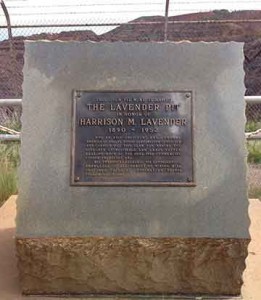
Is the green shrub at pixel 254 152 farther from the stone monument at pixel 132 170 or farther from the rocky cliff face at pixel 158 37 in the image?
the rocky cliff face at pixel 158 37

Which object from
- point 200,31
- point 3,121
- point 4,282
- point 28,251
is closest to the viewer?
point 28,251

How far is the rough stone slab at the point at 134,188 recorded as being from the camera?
4.36 meters

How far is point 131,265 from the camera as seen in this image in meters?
4.38

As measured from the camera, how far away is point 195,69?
15.0ft

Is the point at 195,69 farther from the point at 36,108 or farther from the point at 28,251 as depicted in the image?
the point at 28,251

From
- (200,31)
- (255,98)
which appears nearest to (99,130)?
(255,98)

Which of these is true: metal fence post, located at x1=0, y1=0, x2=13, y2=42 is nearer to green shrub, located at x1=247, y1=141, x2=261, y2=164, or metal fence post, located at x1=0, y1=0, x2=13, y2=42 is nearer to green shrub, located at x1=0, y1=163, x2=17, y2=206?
green shrub, located at x1=0, y1=163, x2=17, y2=206

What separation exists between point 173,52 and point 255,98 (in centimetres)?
434

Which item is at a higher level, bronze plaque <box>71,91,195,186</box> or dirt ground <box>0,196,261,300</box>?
bronze plaque <box>71,91,195,186</box>

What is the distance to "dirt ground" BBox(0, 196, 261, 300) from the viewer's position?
14.8 ft

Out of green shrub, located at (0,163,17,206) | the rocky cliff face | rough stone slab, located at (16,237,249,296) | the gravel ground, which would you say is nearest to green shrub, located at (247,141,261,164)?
the gravel ground

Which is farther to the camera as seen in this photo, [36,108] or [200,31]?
[200,31]

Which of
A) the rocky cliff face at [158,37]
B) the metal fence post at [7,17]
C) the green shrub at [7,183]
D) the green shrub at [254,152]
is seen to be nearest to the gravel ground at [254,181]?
the green shrub at [254,152]

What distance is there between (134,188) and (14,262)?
4.22 feet
